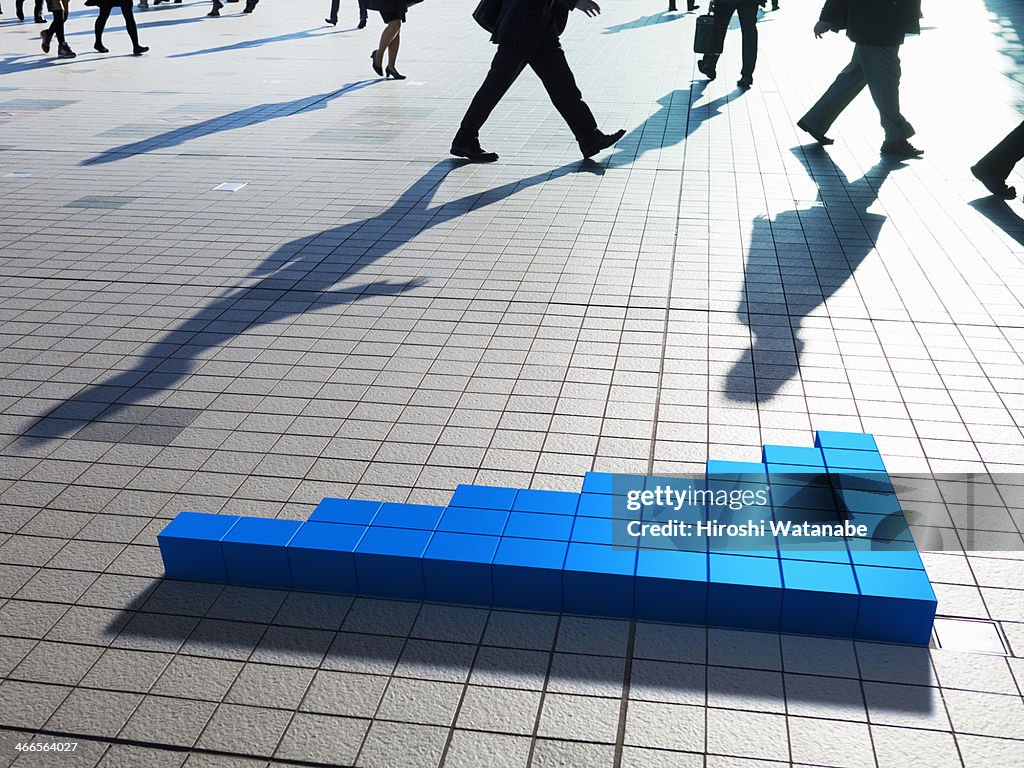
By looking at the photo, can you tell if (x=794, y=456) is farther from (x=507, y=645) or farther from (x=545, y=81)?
(x=545, y=81)

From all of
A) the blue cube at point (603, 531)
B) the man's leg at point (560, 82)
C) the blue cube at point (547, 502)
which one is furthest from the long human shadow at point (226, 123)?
the blue cube at point (603, 531)

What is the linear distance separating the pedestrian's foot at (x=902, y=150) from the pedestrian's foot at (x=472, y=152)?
3597mm

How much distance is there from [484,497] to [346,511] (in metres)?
0.47

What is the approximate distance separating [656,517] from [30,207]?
660 centimetres

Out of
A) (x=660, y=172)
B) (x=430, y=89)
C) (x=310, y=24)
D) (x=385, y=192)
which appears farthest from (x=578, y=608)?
(x=310, y=24)

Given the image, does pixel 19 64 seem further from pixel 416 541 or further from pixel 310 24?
pixel 416 541

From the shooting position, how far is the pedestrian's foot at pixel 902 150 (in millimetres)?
8945

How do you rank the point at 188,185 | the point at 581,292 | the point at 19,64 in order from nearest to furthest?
the point at 581,292, the point at 188,185, the point at 19,64

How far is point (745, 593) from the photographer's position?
288 centimetres

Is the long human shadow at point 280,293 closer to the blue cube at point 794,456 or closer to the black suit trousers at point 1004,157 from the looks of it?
the blue cube at point 794,456

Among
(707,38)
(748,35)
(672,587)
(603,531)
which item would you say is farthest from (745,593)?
(707,38)

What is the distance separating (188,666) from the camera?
2.81 meters

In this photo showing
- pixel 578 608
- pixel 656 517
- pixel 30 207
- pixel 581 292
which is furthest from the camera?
pixel 30 207

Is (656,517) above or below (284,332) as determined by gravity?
above
